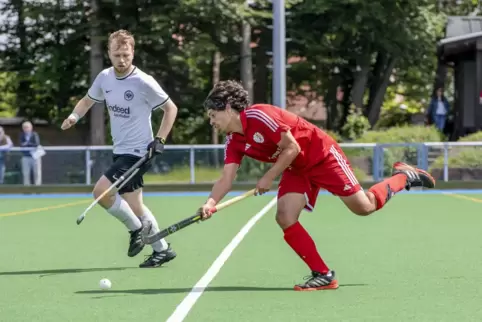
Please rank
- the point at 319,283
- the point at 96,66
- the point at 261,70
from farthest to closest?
the point at 261,70
the point at 96,66
the point at 319,283

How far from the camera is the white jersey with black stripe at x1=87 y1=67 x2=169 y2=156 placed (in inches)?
377

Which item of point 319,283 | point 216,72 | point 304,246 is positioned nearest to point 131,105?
point 304,246

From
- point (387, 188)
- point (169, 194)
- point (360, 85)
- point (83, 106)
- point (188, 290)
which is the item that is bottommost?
point (169, 194)

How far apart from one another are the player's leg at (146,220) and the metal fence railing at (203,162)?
15.1 m

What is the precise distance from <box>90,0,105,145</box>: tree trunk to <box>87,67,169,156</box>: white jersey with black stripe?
24.5 m

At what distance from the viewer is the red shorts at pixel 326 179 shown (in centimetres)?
810

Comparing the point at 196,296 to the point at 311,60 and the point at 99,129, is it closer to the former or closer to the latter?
the point at 99,129

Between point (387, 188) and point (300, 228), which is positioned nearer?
point (300, 228)

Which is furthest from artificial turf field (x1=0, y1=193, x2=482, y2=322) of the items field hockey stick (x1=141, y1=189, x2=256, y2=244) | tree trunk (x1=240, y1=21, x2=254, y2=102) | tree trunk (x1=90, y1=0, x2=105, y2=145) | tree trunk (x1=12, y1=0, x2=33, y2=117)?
tree trunk (x1=12, y1=0, x2=33, y2=117)

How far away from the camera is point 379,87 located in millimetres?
41594

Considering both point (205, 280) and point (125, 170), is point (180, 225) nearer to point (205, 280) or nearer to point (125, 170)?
point (205, 280)

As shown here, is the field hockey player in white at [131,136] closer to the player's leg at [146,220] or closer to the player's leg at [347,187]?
A: the player's leg at [146,220]

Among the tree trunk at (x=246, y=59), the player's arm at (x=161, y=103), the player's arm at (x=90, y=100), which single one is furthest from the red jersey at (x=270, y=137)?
the tree trunk at (x=246, y=59)

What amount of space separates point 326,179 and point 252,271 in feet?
3.93
